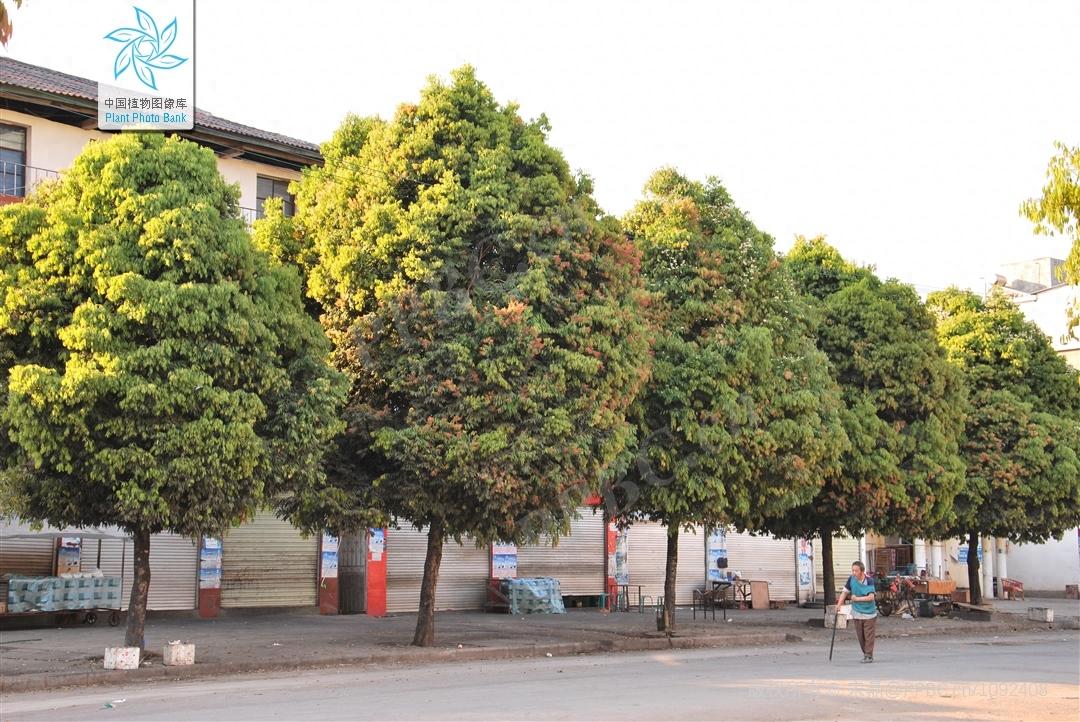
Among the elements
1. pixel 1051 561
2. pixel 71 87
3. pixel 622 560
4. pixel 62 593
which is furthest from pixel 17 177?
pixel 1051 561

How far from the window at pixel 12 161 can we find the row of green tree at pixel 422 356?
7.76m

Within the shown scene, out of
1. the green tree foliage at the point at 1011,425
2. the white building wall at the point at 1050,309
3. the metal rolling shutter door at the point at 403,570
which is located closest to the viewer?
the metal rolling shutter door at the point at 403,570

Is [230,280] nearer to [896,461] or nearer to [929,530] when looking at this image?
[896,461]

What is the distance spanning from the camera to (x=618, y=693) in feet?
45.3

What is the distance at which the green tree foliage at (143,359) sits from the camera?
49.1 feet

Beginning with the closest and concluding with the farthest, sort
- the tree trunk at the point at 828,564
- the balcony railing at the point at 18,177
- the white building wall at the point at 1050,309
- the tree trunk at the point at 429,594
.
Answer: the tree trunk at the point at 429,594 → the balcony railing at the point at 18,177 → the tree trunk at the point at 828,564 → the white building wall at the point at 1050,309

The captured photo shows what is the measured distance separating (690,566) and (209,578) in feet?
52.9

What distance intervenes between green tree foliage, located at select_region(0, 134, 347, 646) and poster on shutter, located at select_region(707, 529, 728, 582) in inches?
896

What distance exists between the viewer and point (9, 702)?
13195 millimetres

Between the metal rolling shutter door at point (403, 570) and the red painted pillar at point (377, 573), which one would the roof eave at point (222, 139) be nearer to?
the red painted pillar at point (377, 573)

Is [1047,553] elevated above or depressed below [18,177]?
below

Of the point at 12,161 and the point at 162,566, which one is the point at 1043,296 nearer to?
the point at 162,566

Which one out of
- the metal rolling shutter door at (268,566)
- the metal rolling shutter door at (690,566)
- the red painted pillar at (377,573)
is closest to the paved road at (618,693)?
the red painted pillar at (377,573)

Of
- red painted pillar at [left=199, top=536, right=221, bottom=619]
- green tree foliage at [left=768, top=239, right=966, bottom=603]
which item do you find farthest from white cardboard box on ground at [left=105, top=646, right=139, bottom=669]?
green tree foliage at [left=768, top=239, right=966, bottom=603]
